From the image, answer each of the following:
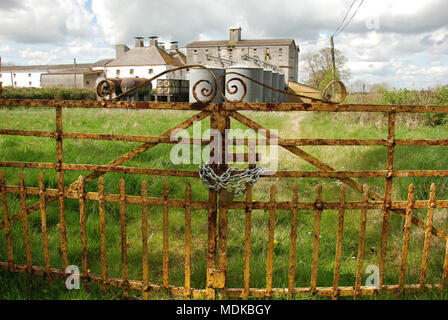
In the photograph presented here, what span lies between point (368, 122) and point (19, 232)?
11.2 m

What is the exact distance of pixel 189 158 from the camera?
6984 mm

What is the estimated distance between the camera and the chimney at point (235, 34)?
55.5 m

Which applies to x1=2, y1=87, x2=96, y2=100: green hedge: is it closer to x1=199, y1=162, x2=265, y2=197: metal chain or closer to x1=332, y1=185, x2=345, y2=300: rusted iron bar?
x1=199, y1=162, x2=265, y2=197: metal chain

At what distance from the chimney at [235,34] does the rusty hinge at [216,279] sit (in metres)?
56.6

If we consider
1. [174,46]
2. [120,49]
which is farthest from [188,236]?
[120,49]

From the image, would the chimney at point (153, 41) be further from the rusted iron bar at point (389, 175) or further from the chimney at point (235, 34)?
the rusted iron bar at point (389, 175)

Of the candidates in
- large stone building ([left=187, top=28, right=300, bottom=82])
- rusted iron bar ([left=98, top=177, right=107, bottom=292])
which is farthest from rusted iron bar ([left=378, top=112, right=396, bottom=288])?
large stone building ([left=187, top=28, right=300, bottom=82])

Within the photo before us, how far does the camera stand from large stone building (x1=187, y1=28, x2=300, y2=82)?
5488 cm

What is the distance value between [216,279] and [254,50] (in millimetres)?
56956

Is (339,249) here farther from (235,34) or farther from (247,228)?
(235,34)

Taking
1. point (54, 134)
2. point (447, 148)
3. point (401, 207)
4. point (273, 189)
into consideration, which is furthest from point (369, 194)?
point (447, 148)

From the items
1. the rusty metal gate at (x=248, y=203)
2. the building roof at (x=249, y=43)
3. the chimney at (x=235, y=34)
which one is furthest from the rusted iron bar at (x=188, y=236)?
the chimney at (x=235, y=34)
